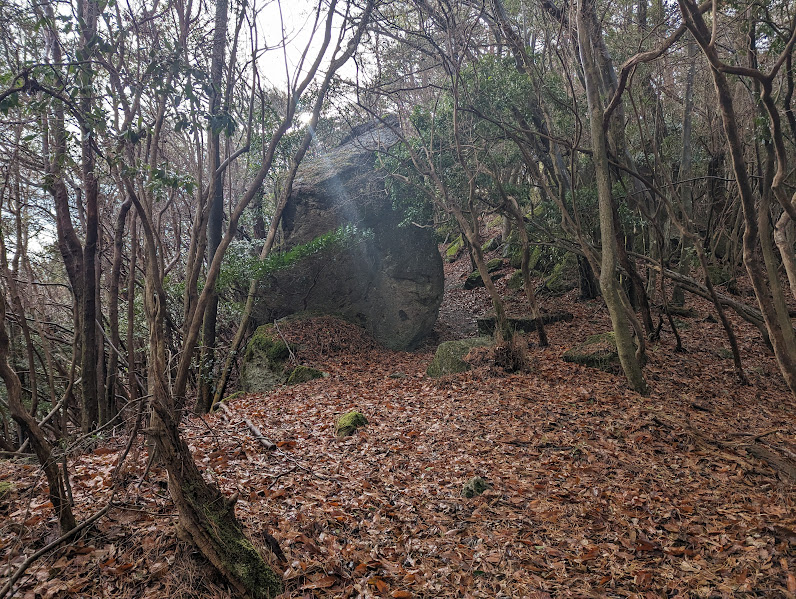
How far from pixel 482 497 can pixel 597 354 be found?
532cm

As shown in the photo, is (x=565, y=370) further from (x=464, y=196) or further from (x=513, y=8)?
(x=513, y=8)

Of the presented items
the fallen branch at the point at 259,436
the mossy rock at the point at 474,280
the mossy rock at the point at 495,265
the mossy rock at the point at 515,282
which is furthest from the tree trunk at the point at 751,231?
the mossy rock at the point at 495,265

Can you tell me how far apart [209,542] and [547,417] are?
528 cm

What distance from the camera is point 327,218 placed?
541 inches

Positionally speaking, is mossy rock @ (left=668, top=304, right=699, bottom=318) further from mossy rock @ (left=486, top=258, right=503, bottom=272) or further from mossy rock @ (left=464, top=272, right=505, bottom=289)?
A: mossy rock @ (left=486, top=258, right=503, bottom=272)

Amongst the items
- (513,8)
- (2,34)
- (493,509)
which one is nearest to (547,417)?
(493,509)

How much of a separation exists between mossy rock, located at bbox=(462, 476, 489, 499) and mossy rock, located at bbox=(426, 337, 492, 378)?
14.3ft

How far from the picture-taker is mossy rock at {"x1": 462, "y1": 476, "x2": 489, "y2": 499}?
524 cm

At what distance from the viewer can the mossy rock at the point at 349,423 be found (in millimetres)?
6855

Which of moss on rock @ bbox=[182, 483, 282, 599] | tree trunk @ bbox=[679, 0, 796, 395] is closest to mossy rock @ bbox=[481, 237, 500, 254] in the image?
tree trunk @ bbox=[679, 0, 796, 395]

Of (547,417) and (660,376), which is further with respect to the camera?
(660,376)

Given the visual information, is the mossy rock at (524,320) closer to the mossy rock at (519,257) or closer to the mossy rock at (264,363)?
the mossy rock at (519,257)

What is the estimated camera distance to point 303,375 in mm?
10562

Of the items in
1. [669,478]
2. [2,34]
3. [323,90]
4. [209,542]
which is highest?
[2,34]
